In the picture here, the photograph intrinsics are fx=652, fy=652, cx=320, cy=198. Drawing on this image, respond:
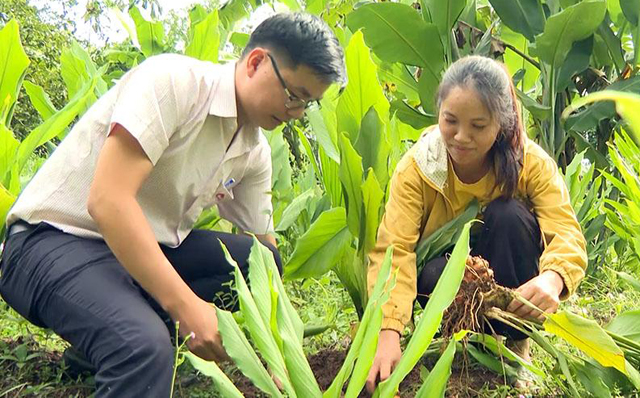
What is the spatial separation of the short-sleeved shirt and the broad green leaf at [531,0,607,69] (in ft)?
4.27

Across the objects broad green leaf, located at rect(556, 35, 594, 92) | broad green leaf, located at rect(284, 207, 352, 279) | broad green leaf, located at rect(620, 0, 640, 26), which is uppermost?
broad green leaf, located at rect(620, 0, 640, 26)

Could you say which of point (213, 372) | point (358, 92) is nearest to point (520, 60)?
point (358, 92)

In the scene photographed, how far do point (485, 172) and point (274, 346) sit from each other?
0.72 m

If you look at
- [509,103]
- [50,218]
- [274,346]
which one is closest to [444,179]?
[509,103]

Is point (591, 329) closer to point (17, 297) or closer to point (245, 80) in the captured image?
point (245, 80)

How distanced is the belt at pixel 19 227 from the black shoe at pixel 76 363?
0.98ft

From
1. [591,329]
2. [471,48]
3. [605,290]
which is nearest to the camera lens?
[591,329]

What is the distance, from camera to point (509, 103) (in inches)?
53.4

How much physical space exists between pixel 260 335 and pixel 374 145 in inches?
25.0

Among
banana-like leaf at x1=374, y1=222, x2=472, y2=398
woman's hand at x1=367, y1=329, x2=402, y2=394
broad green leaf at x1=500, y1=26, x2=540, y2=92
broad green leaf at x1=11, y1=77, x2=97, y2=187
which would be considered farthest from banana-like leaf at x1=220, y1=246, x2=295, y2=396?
broad green leaf at x1=500, y1=26, x2=540, y2=92

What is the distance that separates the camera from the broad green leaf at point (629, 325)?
4.27ft

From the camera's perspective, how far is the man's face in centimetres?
127

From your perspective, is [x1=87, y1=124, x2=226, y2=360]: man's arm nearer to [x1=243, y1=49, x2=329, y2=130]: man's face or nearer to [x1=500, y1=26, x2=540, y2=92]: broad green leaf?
[x1=243, y1=49, x2=329, y2=130]: man's face

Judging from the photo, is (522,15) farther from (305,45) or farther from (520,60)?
(305,45)
